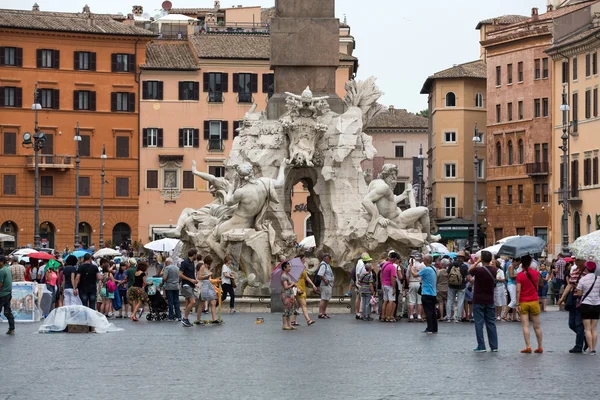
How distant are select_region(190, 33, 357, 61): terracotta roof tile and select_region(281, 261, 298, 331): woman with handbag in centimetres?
5736

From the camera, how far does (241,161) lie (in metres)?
33.7

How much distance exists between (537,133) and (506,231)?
6235 millimetres

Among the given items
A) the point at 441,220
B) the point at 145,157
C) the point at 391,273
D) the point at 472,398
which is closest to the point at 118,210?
the point at 145,157

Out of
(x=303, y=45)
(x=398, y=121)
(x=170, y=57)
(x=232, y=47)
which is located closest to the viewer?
(x=303, y=45)

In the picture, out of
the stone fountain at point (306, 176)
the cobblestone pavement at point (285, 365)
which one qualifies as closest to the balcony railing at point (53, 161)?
the stone fountain at point (306, 176)

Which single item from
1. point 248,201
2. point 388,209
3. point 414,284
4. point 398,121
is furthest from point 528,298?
point 398,121

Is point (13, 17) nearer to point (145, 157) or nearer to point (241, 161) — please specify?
point (145, 157)

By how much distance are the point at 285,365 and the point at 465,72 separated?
7847 centimetres

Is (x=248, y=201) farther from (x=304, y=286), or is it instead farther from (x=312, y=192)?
(x=304, y=286)

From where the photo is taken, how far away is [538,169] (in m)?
81.0

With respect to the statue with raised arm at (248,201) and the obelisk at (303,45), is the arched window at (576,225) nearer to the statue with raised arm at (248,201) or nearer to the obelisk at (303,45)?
the obelisk at (303,45)

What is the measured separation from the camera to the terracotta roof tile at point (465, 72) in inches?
3743

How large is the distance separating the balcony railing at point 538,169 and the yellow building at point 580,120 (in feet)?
14.3

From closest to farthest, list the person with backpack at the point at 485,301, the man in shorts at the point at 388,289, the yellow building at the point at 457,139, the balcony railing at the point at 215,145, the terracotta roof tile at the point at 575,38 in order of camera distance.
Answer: the person with backpack at the point at 485,301, the man in shorts at the point at 388,289, the terracotta roof tile at the point at 575,38, the balcony railing at the point at 215,145, the yellow building at the point at 457,139
